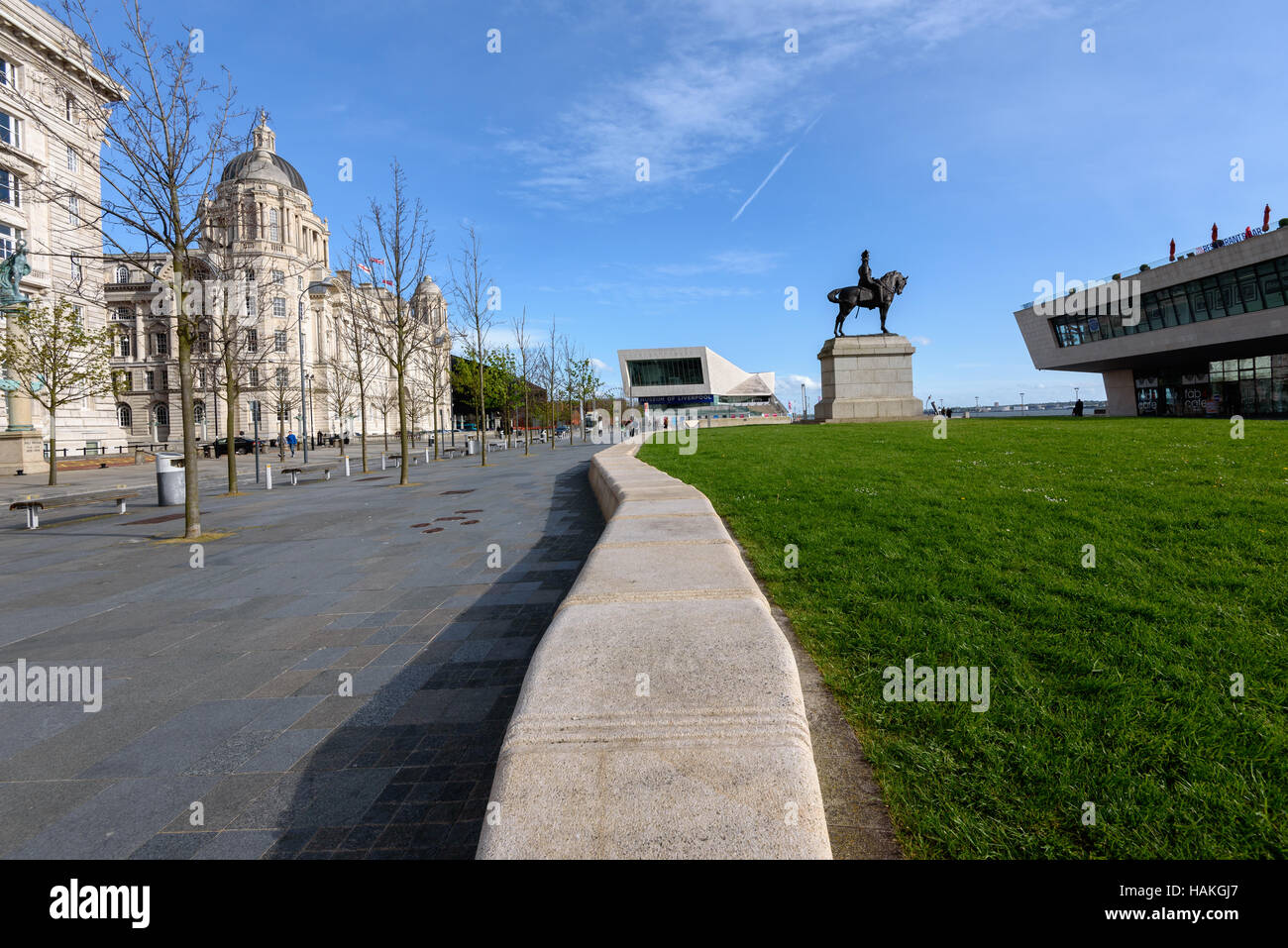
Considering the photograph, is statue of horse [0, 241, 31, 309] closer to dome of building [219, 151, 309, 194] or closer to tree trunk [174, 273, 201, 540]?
tree trunk [174, 273, 201, 540]

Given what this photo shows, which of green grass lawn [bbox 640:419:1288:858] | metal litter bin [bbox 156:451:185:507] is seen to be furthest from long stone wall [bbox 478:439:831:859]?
metal litter bin [bbox 156:451:185:507]

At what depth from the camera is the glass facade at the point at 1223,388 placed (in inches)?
1758

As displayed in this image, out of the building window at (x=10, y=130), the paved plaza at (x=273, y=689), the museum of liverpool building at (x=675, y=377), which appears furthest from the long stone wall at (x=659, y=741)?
the museum of liverpool building at (x=675, y=377)

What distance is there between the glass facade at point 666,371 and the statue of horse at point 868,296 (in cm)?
7396

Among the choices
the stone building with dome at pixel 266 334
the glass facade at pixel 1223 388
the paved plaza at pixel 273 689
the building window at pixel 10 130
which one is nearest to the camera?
the paved plaza at pixel 273 689

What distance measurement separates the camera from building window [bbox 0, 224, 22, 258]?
35.4 meters

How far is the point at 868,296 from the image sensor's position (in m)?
33.0

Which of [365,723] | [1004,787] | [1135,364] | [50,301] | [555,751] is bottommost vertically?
[365,723]

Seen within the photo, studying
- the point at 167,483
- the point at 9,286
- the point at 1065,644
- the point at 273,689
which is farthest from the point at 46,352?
the point at 1065,644

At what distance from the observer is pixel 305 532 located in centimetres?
1084

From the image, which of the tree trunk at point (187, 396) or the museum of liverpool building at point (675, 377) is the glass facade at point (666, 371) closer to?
the museum of liverpool building at point (675, 377)
